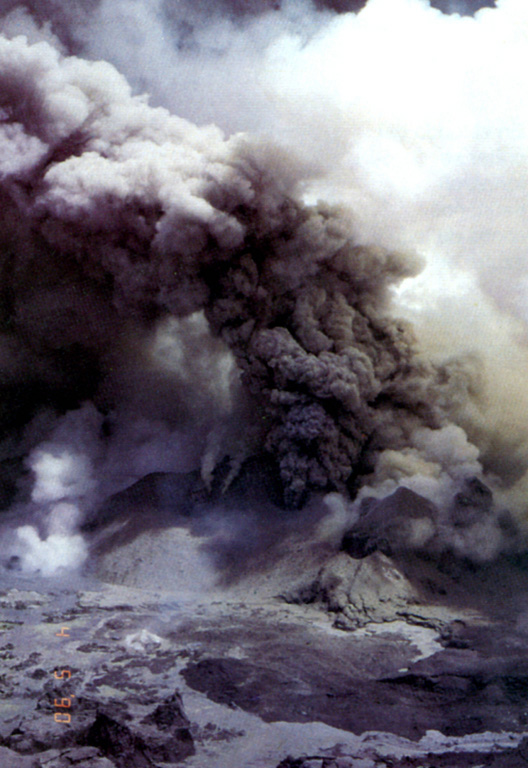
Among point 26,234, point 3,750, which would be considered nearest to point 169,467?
point 26,234

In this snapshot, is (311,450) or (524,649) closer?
(524,649)

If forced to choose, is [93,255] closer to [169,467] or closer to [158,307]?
[158,307]

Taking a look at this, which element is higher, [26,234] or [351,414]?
[26,234]

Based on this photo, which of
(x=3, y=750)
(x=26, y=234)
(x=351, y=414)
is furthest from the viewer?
(x=26, y=234)

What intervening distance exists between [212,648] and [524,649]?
7.90m

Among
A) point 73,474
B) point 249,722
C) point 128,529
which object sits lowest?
point 249,722

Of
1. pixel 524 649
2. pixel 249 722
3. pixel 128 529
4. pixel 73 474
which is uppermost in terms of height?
pixel 73 474

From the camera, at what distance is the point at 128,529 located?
1110 inches

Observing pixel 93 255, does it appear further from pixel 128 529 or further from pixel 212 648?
pixel 212 648

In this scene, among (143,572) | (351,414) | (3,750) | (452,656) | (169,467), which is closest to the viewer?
(3,750)

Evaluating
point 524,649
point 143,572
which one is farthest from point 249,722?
point 143,572

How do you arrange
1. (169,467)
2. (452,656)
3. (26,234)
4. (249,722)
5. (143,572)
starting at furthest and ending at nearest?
(169,467) < (26,234) < (143,572) < (452,656) < (249,722)

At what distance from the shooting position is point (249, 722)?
583 inches

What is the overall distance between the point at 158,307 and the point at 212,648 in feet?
48.5
